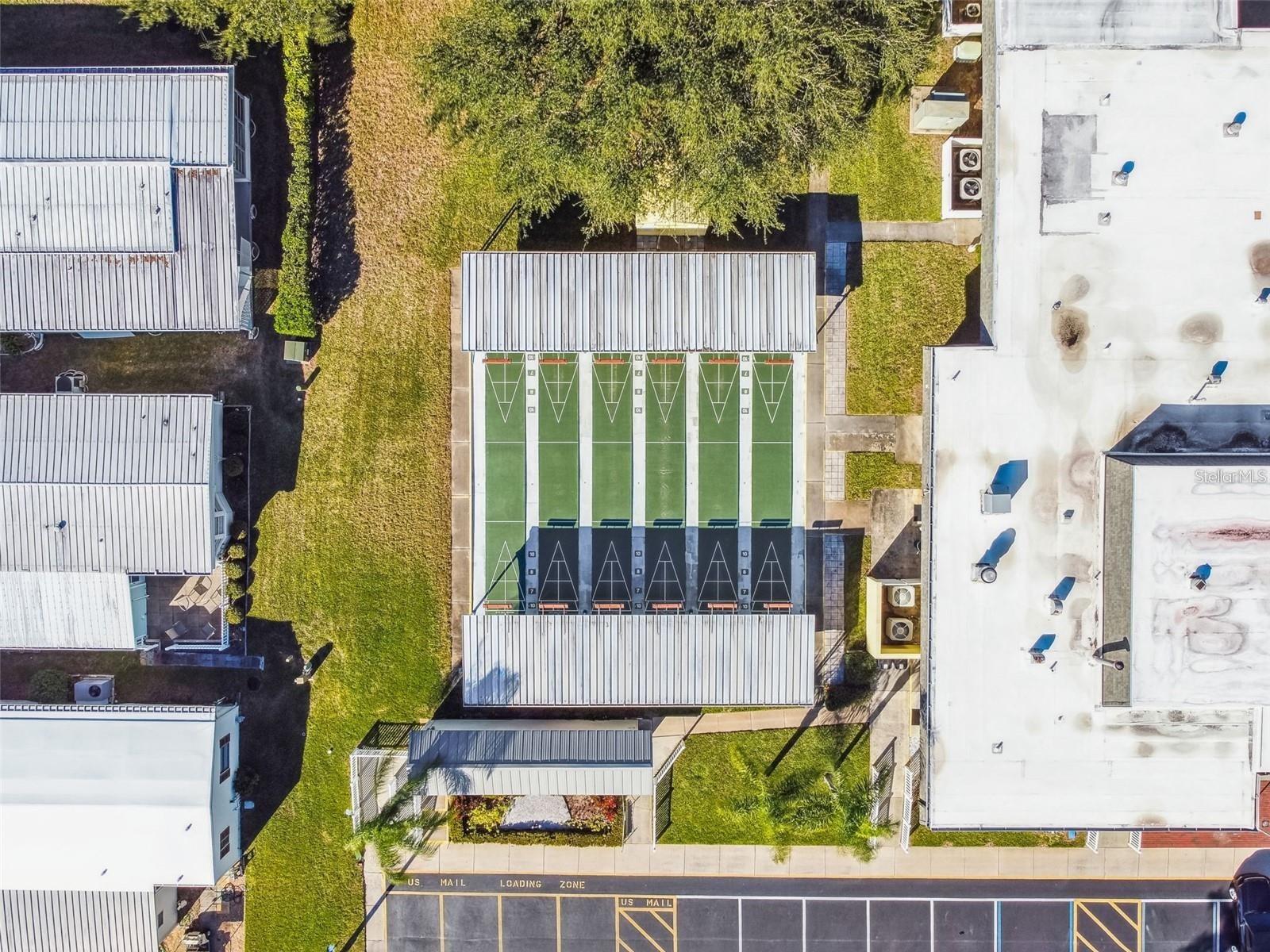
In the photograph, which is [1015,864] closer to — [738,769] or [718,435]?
[738,769]

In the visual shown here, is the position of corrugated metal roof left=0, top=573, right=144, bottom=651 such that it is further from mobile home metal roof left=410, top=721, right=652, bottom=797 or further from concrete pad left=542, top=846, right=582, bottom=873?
concrete pad left=542, top=846, right=582, bottom=873

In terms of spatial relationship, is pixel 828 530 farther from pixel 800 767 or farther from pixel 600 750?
pixel 600 750

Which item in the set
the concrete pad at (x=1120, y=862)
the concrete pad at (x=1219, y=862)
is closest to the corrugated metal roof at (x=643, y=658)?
the concrete pad at (x=1120, y=862)

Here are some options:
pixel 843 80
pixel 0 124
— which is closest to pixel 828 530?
pixel 843 80

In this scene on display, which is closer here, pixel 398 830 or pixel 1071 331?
pixel 1071 331

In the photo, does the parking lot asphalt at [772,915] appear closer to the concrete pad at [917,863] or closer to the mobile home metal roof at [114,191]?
the concrete pad at [917,863]

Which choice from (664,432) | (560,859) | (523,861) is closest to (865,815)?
(560,859)
